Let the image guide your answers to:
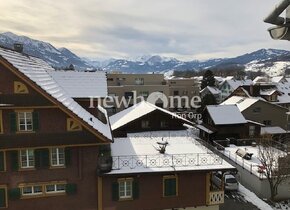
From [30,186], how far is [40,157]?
2.06 m

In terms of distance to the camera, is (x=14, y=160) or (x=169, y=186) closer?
(x=14, y=160)

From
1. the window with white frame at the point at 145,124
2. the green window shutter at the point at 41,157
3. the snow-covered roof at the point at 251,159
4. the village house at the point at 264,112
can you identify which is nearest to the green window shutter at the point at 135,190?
the green window shutter at the point at 41,157

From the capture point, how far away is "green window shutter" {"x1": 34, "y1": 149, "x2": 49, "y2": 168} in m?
18.7

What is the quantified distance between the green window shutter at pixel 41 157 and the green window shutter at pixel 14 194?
2.01 meters

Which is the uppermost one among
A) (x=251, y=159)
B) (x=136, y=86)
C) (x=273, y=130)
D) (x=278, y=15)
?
(x=278, y=15)

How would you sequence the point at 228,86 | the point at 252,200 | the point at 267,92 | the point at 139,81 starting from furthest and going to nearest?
the point at 228,86, the point at 139,81, the point at 267,92, the point at 252,200

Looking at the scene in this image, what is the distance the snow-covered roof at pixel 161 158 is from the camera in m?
20.0

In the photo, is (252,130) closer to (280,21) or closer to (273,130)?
(273,130)

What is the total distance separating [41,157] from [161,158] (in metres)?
8.55

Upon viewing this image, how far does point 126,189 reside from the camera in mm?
20172

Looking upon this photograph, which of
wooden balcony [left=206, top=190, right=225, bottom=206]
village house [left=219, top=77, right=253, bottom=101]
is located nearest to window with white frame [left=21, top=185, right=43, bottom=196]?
wooden balcony [left=206, top=190, right=225, bottom=206]

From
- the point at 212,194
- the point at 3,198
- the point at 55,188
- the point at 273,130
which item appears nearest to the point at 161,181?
the point at 212,194

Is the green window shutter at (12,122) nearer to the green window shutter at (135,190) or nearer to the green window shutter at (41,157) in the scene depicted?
the green window shutter at (41,157)

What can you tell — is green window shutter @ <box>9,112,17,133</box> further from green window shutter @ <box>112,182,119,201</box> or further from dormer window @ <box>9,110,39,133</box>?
green window shutter @ <box>112,182,119,201</box>
